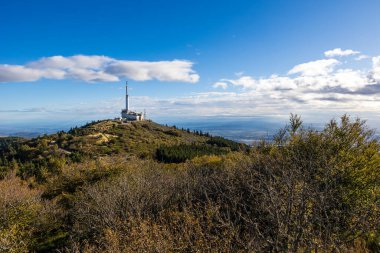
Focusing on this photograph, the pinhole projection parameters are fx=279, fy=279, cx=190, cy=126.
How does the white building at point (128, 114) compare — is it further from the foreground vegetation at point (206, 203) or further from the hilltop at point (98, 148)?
the foreground vegetation at point (206, 203)

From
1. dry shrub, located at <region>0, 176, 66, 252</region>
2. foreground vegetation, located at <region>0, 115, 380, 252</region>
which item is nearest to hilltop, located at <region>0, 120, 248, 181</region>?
dry shrub, located at <region>0, 176, 66, 252</region>

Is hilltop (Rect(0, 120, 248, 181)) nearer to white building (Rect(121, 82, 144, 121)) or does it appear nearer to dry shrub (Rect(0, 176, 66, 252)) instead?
white building (Rect(121, 82, 144, 121))

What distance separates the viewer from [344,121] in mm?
20375

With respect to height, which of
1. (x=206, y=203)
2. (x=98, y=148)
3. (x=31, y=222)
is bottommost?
(x=98, y=148)

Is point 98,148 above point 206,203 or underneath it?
underneath

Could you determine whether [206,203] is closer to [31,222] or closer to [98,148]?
[31,222]

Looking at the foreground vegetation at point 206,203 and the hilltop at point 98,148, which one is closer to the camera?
the foreground vegetation at point 206,203

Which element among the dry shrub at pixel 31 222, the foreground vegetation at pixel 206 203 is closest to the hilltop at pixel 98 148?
the dry shrub at pixel 31 222

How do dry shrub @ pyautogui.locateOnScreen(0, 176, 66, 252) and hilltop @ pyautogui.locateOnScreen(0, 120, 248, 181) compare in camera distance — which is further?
hilltop @ pyautogui.locateOnScreen(0, 120, 248, 181)

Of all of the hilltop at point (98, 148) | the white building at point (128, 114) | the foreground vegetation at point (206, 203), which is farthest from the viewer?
the white building at point (128, 114)

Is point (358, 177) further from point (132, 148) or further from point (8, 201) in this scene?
point (132, 148)

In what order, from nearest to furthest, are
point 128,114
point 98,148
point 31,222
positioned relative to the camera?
point 31,222
point 98,148
point 128,114

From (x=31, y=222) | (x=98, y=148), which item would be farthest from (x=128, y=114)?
(x=31, y=222)

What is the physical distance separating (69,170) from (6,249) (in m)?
20.3
